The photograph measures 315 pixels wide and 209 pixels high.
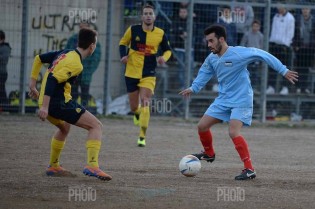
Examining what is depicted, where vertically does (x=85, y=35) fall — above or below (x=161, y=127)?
above

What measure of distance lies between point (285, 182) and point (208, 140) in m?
1.34

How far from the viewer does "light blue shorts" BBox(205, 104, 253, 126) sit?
1082 cm

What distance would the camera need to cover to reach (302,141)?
16812mm

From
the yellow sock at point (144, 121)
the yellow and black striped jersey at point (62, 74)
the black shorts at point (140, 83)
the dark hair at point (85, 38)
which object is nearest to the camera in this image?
the yellow and black striped jersey at point (62, 74)

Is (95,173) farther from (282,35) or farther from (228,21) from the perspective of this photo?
(282,35)

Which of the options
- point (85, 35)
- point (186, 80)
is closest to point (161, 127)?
point (186, 80)

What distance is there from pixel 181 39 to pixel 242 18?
157cm

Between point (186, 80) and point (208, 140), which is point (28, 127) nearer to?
point (186, 80)

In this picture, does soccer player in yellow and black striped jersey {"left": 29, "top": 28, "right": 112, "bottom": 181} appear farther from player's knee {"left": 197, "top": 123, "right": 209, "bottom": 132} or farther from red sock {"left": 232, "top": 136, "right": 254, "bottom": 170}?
red sock {"left": 232, "top": 136, "right": 254, "bottom": 170}

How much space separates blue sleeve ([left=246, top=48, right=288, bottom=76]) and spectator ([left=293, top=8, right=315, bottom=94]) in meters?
9.94

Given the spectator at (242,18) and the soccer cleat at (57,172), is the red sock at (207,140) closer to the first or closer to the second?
the soccer cleat at (57,172)

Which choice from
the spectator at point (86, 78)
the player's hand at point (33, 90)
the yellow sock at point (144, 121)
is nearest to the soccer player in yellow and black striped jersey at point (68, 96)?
the player's hand at point (33, 90)

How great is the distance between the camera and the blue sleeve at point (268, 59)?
415 inches

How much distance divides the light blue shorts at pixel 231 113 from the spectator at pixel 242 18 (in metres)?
9.19
